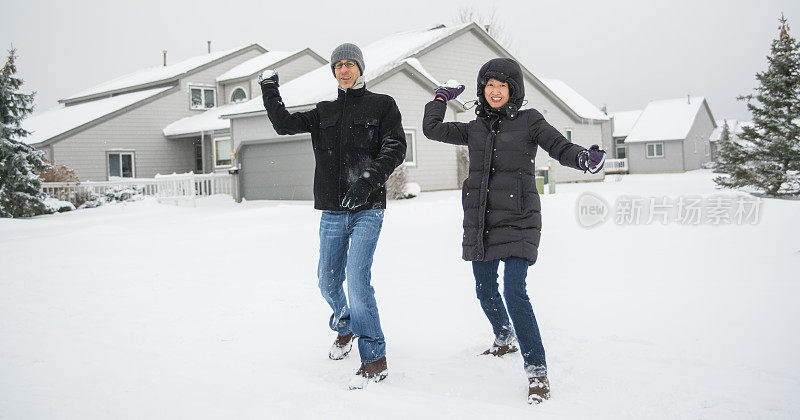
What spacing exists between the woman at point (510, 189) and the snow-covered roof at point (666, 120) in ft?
144

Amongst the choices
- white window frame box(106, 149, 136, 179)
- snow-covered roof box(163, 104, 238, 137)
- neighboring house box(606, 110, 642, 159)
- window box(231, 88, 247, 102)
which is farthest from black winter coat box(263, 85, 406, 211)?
neighboring house box(606, 110, 642, 159)

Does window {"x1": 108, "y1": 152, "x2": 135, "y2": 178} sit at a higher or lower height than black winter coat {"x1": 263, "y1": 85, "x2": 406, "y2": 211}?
higher

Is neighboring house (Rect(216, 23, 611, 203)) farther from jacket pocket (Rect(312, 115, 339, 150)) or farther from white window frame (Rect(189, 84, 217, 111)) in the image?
jacket pocket (Rect(312, 115, 339, 150))

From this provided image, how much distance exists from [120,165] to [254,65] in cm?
774

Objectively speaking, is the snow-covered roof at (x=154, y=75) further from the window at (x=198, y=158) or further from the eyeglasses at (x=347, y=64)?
the eyeglasses at (x=347, y=64)

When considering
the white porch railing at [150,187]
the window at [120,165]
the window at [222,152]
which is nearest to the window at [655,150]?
the window at [222,152]

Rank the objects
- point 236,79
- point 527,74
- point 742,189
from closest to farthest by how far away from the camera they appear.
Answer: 1. point 742,189
2. point 527,74
3. point 236,79

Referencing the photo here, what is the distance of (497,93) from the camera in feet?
11.4

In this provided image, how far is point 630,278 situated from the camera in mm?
5930

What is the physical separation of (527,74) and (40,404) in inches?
963

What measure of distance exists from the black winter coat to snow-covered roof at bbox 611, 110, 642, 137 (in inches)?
1932

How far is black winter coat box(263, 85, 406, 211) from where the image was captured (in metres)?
3.65

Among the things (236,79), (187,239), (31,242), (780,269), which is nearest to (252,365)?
(780,269)

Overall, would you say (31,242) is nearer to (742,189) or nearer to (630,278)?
(630,278)
